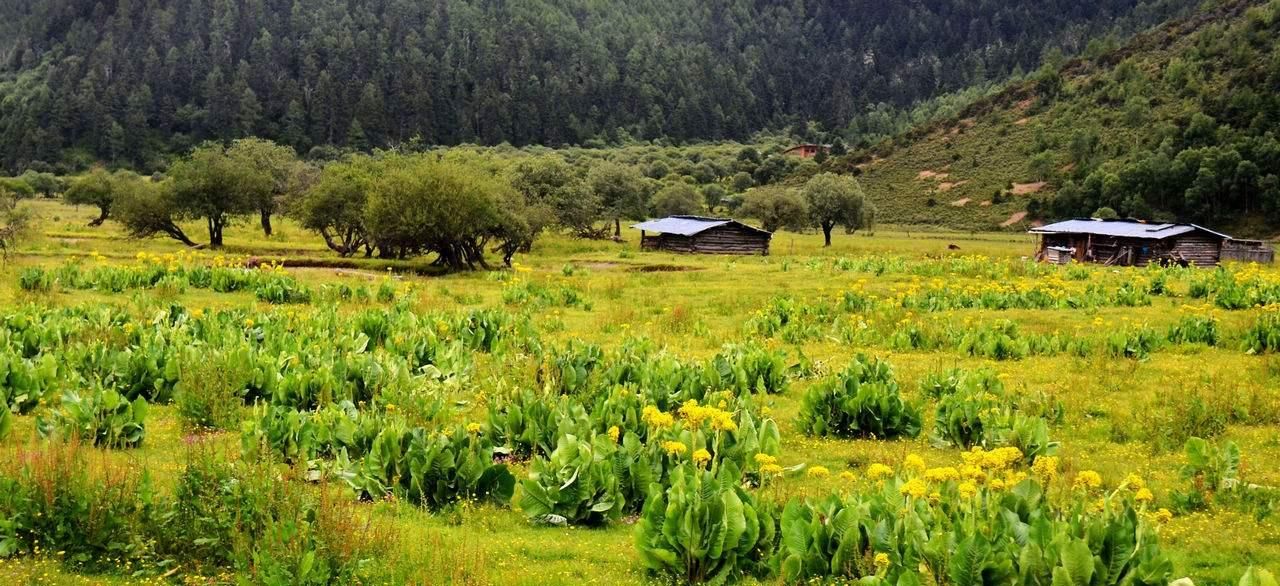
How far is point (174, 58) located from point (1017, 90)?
15034 centimetres

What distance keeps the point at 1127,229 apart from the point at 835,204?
2505 centimetres

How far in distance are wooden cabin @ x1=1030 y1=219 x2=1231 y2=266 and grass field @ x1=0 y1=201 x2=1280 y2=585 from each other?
18399 mm

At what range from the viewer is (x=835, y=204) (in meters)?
76.3

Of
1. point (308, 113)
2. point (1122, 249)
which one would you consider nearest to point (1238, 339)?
point (1122, 249)

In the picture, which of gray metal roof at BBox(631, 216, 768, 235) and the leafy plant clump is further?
gray metal roof at BBox(631, 216, 768, 235)

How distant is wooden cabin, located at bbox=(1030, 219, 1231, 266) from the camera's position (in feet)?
175

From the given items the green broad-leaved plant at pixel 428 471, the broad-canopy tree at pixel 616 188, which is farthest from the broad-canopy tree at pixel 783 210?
the green broad-leaved plant at pixel 428 471

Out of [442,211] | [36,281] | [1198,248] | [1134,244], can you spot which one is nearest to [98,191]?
[442,211]

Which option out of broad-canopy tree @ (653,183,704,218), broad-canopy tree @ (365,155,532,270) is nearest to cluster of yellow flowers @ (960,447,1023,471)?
broad-canopy tree @ (365,155,532,270)

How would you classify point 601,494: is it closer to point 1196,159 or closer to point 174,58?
point 1196,159

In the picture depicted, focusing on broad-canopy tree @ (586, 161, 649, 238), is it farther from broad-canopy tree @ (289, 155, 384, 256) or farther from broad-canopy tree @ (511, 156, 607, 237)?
broad-canopy tree @ (289, 155, 384, 256)

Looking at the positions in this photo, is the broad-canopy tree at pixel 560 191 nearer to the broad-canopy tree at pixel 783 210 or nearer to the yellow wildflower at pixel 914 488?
the broad-canopy tree at pixel 783 210

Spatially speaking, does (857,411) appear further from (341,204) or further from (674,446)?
(341,204)

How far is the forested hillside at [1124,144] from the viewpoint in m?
84.6
